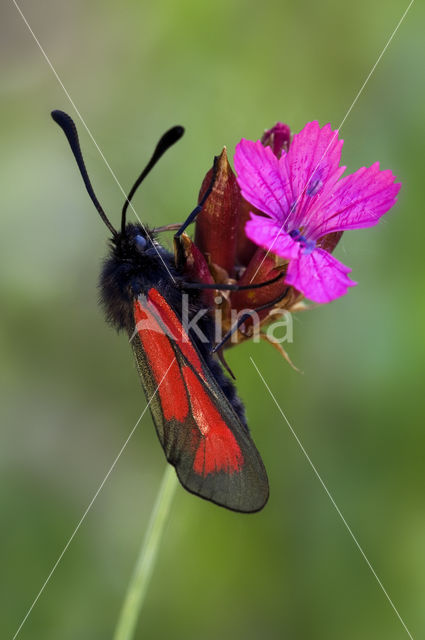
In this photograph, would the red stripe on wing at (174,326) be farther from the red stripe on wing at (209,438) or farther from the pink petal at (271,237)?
the pink petal at (271,237)

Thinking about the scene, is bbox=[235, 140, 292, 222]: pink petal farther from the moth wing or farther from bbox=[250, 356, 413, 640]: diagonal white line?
bbox=[250, 356, 413, 640]: diagonal white line

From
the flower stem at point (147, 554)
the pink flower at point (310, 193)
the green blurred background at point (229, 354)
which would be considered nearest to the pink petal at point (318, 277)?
the pink flower at point (310, 193)

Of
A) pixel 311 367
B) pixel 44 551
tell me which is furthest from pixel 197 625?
pixel 311 367

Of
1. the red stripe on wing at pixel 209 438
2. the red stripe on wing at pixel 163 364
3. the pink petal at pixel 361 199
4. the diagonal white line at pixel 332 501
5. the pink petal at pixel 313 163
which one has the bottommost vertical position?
the diagonal white line at pixel 332 501

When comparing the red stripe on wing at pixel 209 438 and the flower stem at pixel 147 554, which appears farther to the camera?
the flower stem at pixel 147 554

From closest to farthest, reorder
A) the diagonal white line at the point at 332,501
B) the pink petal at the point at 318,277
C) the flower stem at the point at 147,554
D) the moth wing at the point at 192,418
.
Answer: the pink petal at the point at 318,277 < the moth wing at the point at 192,418 < the flower stem at the point at 147,554 < the diagonal white line at the point at 332,501

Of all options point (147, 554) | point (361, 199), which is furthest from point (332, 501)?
point (361, 199)

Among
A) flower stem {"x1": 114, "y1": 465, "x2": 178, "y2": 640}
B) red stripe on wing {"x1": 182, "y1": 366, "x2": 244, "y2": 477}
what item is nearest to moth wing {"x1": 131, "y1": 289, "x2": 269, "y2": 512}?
red stripe on wing {"x1": 182, "y1": 366, "x2": 244, "y2": 477}

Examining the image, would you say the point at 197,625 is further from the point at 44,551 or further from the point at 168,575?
the point at 44,551
